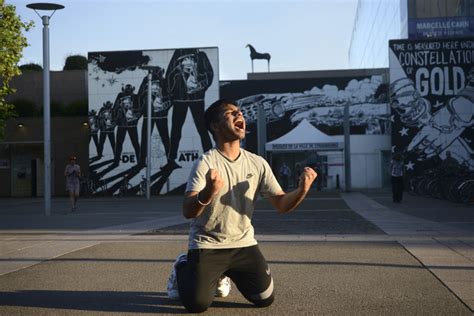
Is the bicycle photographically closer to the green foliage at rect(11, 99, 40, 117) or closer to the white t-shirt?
the green foliage at rect(11, 99, 40, 117)

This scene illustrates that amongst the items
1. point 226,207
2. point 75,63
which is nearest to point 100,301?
point 226,207

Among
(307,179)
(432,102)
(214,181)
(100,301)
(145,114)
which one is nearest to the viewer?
(214,181)

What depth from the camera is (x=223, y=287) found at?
541cm

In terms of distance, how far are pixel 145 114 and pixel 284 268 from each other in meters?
28.1

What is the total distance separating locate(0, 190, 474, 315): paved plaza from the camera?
17.3 ft

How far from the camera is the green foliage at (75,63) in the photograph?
46.1 meters

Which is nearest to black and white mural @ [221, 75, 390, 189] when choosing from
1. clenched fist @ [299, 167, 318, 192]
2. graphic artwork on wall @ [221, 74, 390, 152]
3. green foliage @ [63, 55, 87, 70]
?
graphic artwork on wall @ [221, 74, 390, 152]

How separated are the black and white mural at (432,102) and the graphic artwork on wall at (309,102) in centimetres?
264

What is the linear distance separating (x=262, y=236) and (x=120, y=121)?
25208mm

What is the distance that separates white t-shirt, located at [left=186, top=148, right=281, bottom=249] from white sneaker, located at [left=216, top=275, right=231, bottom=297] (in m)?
0.55

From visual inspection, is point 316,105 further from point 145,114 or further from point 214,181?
point 214,181

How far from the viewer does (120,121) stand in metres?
34.5

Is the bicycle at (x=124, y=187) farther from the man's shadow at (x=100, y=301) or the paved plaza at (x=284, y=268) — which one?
the man's shadow at (x=100, y=301)

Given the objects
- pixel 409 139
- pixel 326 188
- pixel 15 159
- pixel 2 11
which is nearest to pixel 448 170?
pixel 409 139
